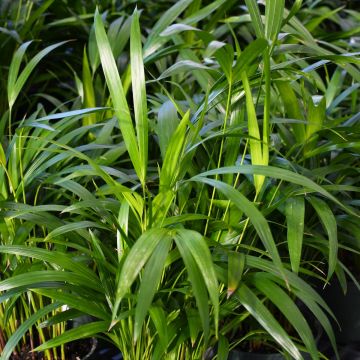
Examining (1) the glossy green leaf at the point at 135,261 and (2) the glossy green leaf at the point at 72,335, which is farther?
(2) the glossy green leaf at the point at 72,335

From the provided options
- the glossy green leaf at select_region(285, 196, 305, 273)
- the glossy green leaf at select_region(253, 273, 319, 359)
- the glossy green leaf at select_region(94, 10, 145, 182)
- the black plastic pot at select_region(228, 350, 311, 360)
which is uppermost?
the glossy green leaf at select_region(94, 10, 145, 182)

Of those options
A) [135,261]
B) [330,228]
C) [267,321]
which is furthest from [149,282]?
[330,228]

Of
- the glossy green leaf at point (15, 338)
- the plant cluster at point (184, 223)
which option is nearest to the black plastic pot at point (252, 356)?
the plant cluster at point (184, 223)

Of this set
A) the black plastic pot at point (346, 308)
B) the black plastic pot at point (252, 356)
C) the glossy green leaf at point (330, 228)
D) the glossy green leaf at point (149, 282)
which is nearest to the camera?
the glossy green leaf at point (149, 282)

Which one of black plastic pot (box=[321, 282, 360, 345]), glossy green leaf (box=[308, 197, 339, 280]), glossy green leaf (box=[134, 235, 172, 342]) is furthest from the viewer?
black plastic pot (box=[321, 282, 360, 345])

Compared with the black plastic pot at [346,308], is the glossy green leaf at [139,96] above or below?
above

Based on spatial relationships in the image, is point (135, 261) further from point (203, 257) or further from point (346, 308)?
point (346, 308)

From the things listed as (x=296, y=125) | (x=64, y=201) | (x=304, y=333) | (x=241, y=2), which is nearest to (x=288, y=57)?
(x=296, y=125)

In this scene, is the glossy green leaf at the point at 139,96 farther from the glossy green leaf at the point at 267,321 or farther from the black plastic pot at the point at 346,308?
the black plastic pot at the point at 346,308

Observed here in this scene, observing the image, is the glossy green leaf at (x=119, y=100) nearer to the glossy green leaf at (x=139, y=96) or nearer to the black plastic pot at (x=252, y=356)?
the glossy green leaf at (x=139, y=96)

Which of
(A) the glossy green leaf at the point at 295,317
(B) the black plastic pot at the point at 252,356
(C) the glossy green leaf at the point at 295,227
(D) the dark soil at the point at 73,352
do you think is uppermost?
(C) the glossy green leaf at the point at 295,227

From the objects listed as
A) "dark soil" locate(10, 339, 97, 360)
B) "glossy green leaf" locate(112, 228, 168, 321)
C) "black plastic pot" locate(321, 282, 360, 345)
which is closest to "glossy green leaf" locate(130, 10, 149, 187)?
"glossy green leaf" locate(112, 228, 168, 321)

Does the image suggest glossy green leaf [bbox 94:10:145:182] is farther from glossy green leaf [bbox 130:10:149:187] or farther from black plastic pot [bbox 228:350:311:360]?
black plastic pot [bbox 228:350:311:360]

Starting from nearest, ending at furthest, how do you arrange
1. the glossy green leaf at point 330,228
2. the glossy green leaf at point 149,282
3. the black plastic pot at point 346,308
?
the glossy green leaf at point 149,282
the glossy green leaf at point 330,228
the black plastic pot at point 346,308
